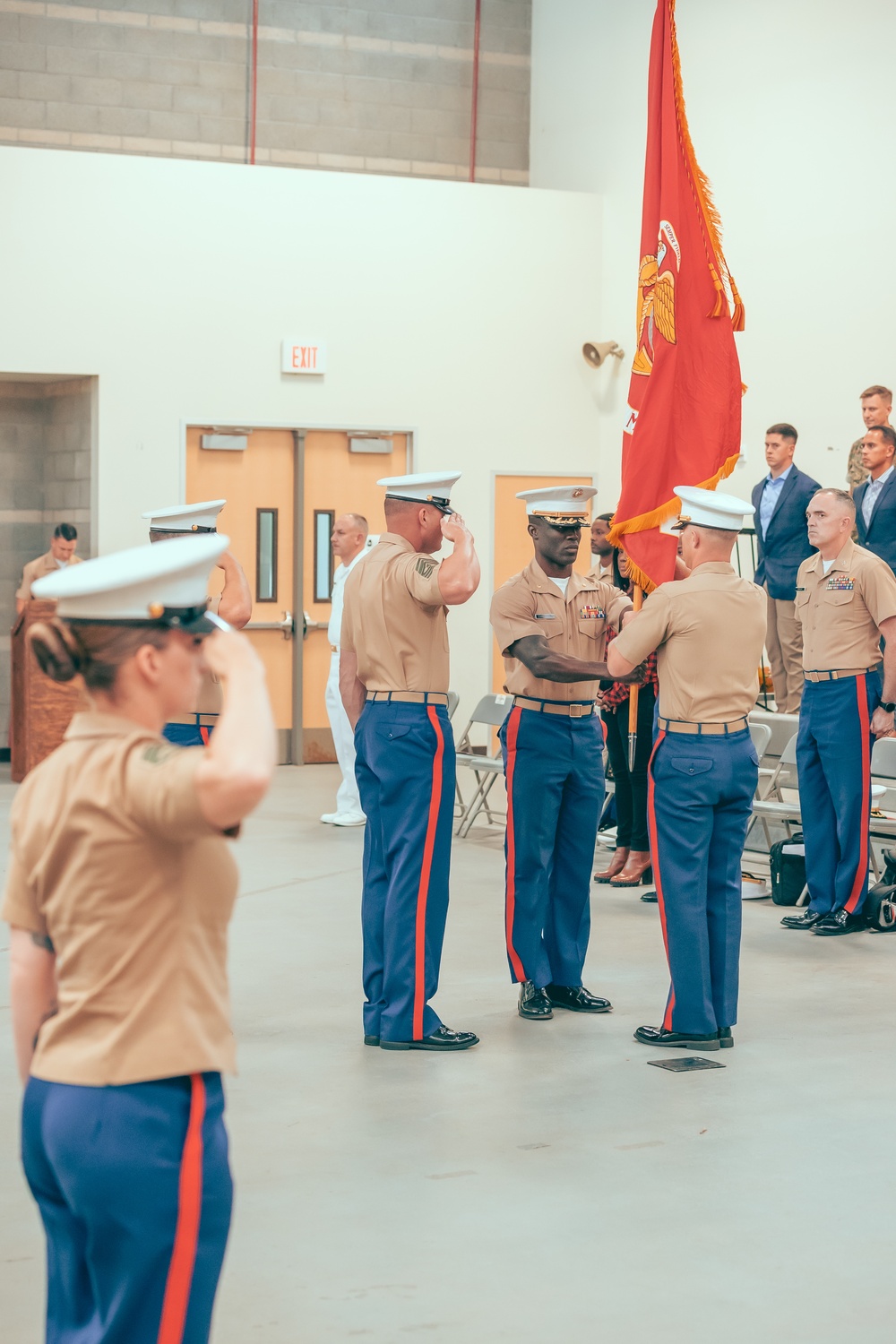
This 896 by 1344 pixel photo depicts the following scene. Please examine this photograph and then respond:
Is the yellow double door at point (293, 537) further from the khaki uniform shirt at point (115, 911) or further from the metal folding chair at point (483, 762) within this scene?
the khaki uniform shirt at point (115, 911)

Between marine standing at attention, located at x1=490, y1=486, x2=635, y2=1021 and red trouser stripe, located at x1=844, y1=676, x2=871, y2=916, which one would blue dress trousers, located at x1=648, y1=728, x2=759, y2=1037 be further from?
red trouser stripe, located at x1=844, y1=676, x2=871, y2=916

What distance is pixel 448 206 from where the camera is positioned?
12.0m

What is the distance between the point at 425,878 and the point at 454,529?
107 centimetres

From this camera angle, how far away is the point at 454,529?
15.5 ft

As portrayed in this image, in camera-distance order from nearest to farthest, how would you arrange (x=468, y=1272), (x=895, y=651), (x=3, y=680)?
(x=468, y=1272) < (x=895, y=651) < (x=3, y=680)

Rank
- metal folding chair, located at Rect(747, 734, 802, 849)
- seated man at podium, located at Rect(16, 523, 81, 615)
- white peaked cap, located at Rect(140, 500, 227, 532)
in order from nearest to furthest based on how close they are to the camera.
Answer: white peaked cap, located at Rect(140, 500, 227, 532)
metal folding chair, located at Rect(747, 734, 802, 849)
seated man at podium, located at Rect(16, 523, 81, 615)

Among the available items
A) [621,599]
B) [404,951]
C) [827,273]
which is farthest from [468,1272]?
[827,273]

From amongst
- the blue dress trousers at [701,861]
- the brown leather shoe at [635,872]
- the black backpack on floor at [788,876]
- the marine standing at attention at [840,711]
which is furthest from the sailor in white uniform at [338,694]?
the blue dress trousers at [701,861]

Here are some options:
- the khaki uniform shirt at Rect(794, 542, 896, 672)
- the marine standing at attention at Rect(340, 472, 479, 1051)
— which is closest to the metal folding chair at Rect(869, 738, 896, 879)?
the khaki uniform shirt at Rect(794, 542, 896, 672)

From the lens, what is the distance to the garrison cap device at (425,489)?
15.9ft

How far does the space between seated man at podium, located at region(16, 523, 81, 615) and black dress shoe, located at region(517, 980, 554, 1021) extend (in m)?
6.06

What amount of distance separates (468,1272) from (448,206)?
32.7 ft

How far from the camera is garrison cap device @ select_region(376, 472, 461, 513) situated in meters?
4.84

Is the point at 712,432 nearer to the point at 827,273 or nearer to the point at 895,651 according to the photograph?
the point at 895,651
